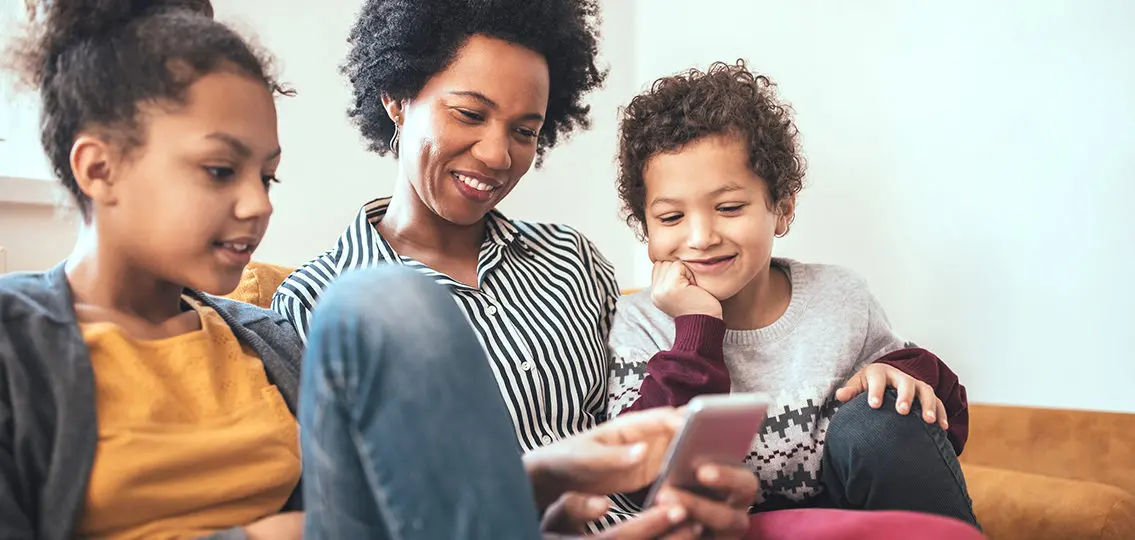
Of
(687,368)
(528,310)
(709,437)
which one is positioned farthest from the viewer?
(528,310)

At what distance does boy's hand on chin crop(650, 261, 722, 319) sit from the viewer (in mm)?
1311

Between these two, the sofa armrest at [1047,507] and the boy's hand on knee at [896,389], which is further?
the sofa armrest at [1047,507]

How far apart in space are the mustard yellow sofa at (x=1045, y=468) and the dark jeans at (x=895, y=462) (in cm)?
43

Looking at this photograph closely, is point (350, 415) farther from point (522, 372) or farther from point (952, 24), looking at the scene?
point (952, 24)

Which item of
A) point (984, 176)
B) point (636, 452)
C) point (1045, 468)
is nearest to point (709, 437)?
point (636, 452)

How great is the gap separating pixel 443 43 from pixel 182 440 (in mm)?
731

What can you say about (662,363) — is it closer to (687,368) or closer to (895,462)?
(687,368)

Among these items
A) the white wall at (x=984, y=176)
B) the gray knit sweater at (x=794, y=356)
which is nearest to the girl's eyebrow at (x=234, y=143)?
the gray knit sweater at (x=794, y=356)

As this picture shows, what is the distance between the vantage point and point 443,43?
1382 millimetres

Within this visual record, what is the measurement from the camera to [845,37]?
2262 mm

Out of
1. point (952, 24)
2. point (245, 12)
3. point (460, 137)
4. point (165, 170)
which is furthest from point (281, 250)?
point (952, 24)

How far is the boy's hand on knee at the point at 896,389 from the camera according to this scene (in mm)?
1137

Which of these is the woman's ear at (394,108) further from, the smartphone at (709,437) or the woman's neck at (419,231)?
the smartphone at (709,437)

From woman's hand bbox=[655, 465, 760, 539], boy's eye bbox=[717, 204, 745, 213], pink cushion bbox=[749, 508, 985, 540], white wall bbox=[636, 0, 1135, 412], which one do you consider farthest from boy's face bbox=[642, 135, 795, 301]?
white wall bbox=[636, 0, 1135, 412]
